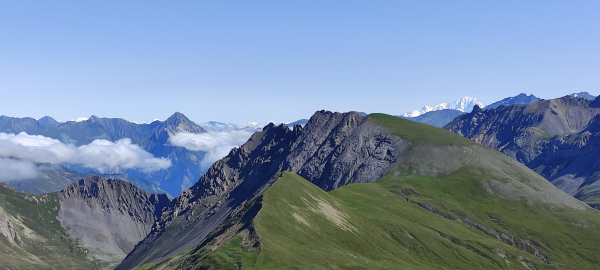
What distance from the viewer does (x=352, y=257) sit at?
194 m

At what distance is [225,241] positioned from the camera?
643 feet

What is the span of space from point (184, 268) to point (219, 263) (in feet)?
76.1

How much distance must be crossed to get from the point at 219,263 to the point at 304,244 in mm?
34553

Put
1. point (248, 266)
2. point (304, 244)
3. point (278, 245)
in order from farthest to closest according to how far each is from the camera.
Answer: point (304, 244)
point (278, 245)
point (248, 266)

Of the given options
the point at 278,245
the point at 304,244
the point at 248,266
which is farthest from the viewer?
the point at 304,244

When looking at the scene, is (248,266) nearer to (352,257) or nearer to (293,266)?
(293,266)

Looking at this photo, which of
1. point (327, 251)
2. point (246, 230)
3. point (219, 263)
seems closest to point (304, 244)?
point (327, 251)

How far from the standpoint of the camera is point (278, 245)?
591 feet

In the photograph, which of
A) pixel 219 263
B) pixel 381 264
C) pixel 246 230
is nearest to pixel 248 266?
pixel 219 263

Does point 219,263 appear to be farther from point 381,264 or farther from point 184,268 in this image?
point 381,264

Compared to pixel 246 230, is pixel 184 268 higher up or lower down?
lower down

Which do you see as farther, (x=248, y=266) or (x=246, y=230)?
(x=246, y=230)

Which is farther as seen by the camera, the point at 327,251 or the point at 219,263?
the point at 327,251

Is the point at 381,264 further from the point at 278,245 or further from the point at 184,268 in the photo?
the point at 184,268
